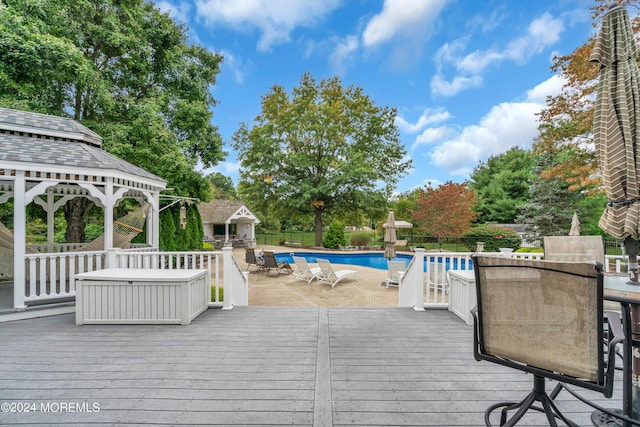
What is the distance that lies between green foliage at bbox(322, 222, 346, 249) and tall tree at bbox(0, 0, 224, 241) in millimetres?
10765

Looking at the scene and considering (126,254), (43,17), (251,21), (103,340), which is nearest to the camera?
(103,340)

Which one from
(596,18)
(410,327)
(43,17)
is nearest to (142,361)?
(410,327)

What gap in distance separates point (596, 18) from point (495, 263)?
1155cm

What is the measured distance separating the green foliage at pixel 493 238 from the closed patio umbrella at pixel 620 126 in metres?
17.4

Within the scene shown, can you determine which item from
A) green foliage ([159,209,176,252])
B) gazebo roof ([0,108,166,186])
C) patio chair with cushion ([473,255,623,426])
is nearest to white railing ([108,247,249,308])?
gazebo roof ([0,108,166,186])

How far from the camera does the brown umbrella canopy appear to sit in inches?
80.1

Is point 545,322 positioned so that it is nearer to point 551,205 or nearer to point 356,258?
point 356,258

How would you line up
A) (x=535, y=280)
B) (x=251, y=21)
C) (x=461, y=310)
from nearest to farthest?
(x=535, y=280)
(x=461, y=310)
(x=251, y=21)

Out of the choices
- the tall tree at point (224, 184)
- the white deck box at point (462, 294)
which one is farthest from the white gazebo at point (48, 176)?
the tall tree at point (224, 184)

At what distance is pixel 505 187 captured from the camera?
25891 mm

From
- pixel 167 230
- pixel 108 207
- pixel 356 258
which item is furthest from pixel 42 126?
pixel 356 258

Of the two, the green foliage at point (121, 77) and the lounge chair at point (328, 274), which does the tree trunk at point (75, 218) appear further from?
the lounge chair at point (328, 274)

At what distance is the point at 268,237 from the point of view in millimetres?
28609

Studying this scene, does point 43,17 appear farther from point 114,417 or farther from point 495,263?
point 495,263
